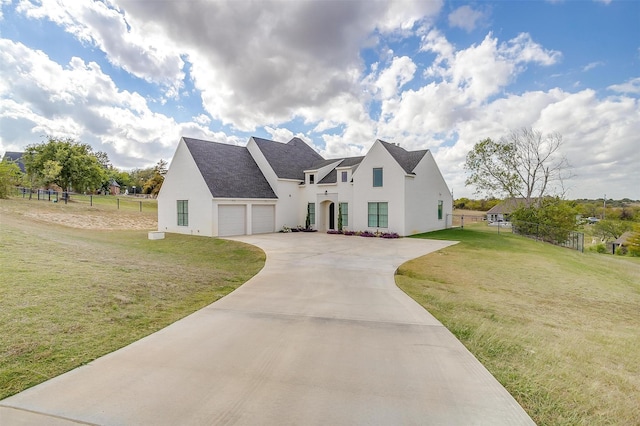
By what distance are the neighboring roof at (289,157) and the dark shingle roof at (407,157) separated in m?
7.87

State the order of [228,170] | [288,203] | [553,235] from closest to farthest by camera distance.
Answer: [228,170], [553,235], [288,203]

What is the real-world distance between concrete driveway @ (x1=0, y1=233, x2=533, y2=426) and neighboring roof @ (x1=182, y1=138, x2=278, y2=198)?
1575cm

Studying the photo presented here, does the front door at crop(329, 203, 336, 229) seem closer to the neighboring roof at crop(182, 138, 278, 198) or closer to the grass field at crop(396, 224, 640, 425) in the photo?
the neighboring roof at crop(182, 138, 278, 198)

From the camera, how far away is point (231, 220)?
20.5 meters

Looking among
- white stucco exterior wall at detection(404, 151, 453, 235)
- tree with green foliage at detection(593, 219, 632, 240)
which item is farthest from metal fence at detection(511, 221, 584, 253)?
tree with green foliage at detection(593, 219, 632, 240)

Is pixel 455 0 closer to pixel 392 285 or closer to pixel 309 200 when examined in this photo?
pixel 392 285

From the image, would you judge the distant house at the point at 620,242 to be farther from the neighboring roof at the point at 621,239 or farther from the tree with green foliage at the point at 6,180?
the tree with green foliage at the point at 6,180

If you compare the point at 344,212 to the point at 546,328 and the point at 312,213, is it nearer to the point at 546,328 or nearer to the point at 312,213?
the point at 312,213

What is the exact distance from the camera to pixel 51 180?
1411 inches

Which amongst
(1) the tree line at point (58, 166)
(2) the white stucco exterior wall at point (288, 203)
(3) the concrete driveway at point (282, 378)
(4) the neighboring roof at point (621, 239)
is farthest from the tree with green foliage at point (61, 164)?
(4) the neighboring roof at point (621, 239)

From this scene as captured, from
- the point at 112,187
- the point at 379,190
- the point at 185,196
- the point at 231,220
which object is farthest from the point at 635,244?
the point at 112,187

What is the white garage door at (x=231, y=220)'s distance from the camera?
1995 centimetres

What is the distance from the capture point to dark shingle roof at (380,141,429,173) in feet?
68.4

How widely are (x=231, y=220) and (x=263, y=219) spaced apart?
275 cm
